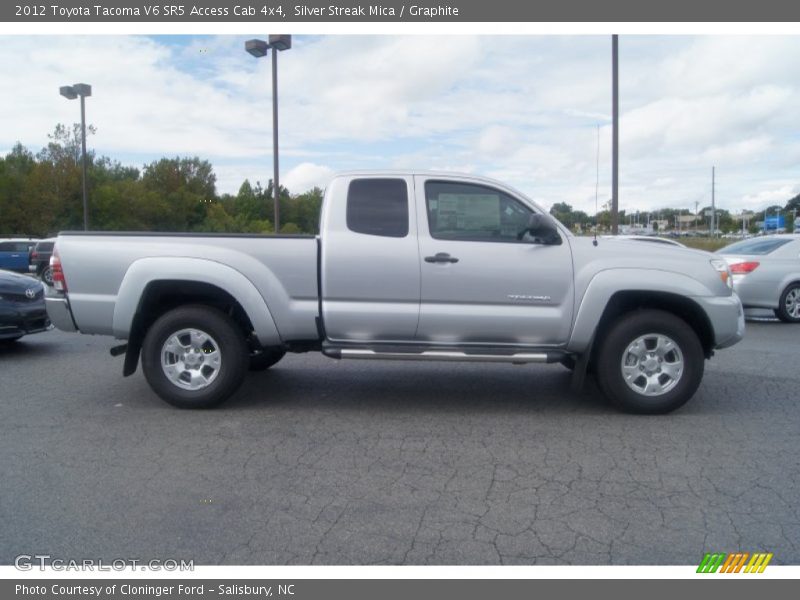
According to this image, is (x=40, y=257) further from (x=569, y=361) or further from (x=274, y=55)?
(x=569, y=361)

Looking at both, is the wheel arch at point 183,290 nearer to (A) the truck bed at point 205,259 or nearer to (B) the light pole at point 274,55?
(A) the truck bed at point 205,259

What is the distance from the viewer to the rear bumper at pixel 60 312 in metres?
6.35

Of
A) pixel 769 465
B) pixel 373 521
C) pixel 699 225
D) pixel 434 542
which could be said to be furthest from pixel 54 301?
pixel 699 225

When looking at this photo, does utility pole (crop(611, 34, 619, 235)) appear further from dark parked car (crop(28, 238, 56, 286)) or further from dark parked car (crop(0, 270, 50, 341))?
dark parked car (crop(28, 238, 56, 286))

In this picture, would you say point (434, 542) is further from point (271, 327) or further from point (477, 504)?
point (271, 327)

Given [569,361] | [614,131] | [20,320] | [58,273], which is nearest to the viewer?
[58,273]

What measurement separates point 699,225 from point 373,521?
83287 mm

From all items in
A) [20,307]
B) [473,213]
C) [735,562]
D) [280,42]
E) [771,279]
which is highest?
[280,42]

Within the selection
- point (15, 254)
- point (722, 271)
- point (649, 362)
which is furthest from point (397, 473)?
point (15, 254)

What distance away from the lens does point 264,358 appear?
304 inches

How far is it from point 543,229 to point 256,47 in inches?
493

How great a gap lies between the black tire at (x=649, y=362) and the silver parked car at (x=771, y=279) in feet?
23.4

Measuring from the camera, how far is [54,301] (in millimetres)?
6395

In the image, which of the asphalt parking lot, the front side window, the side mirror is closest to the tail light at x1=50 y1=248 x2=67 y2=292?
the asphalt parking lot
